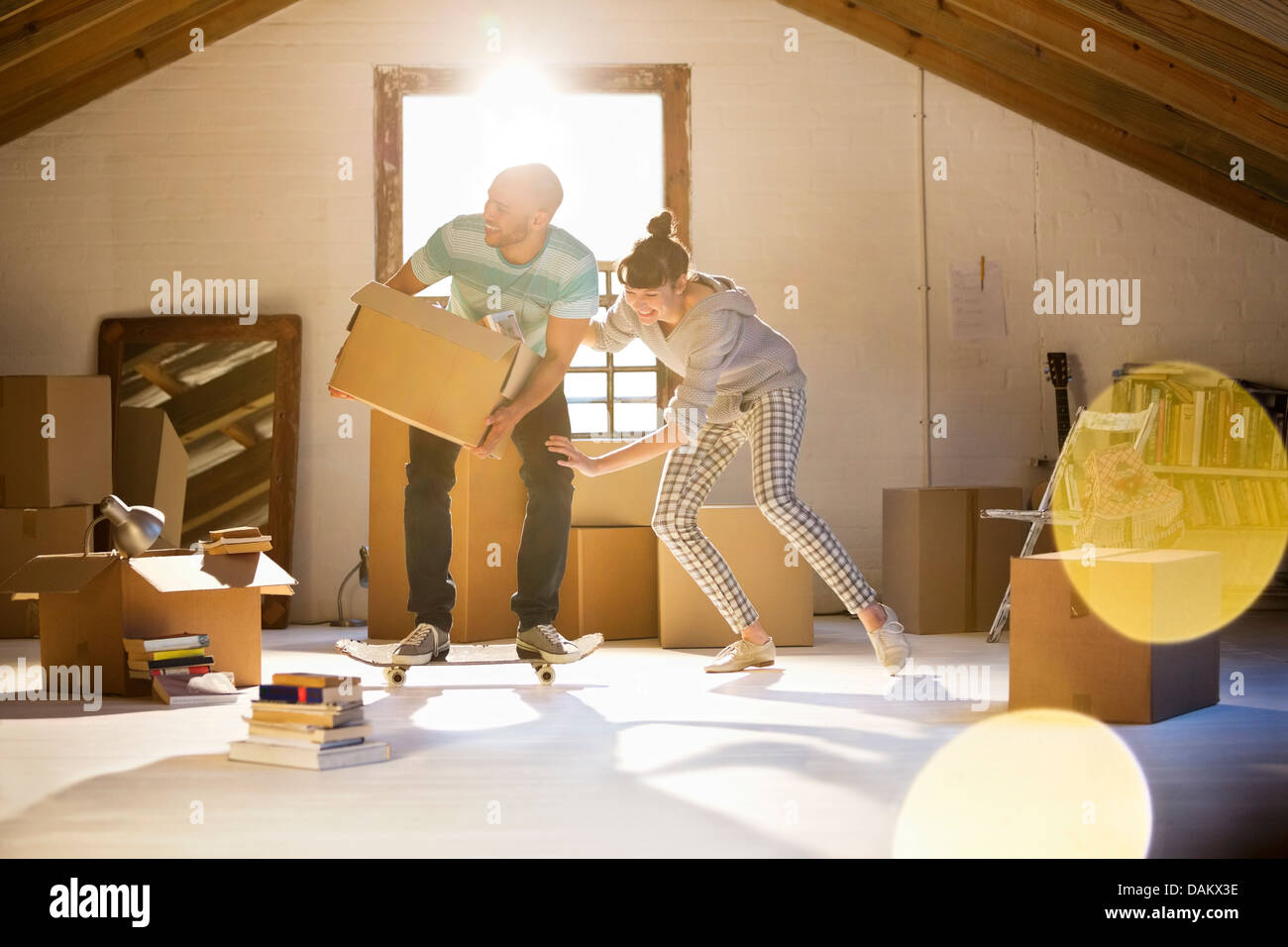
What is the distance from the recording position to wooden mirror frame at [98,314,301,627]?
5.38m

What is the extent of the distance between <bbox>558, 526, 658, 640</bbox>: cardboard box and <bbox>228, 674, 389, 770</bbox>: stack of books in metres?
2.19

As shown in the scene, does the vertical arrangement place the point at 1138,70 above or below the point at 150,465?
above

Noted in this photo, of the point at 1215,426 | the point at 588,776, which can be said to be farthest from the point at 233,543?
the point at 1215,426

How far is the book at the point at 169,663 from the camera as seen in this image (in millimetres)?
3211

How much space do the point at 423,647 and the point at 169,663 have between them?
64 centimetres

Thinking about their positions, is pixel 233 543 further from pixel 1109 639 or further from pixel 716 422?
pixel 1109 639

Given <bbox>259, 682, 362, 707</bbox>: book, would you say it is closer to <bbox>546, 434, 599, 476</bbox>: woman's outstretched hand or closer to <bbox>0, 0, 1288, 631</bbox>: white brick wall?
<bbox>546, 434, 599, 476</bbox>: woman's outstretched hand

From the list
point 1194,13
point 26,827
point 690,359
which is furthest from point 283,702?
point 1194,13

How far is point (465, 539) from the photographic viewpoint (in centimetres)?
444

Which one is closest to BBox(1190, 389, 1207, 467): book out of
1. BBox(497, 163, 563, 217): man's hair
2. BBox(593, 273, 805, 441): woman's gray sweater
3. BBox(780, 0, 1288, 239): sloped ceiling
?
BBox(780, 0, 1288, 239): sloped ceiling

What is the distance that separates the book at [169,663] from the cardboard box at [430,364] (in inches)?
31.7
